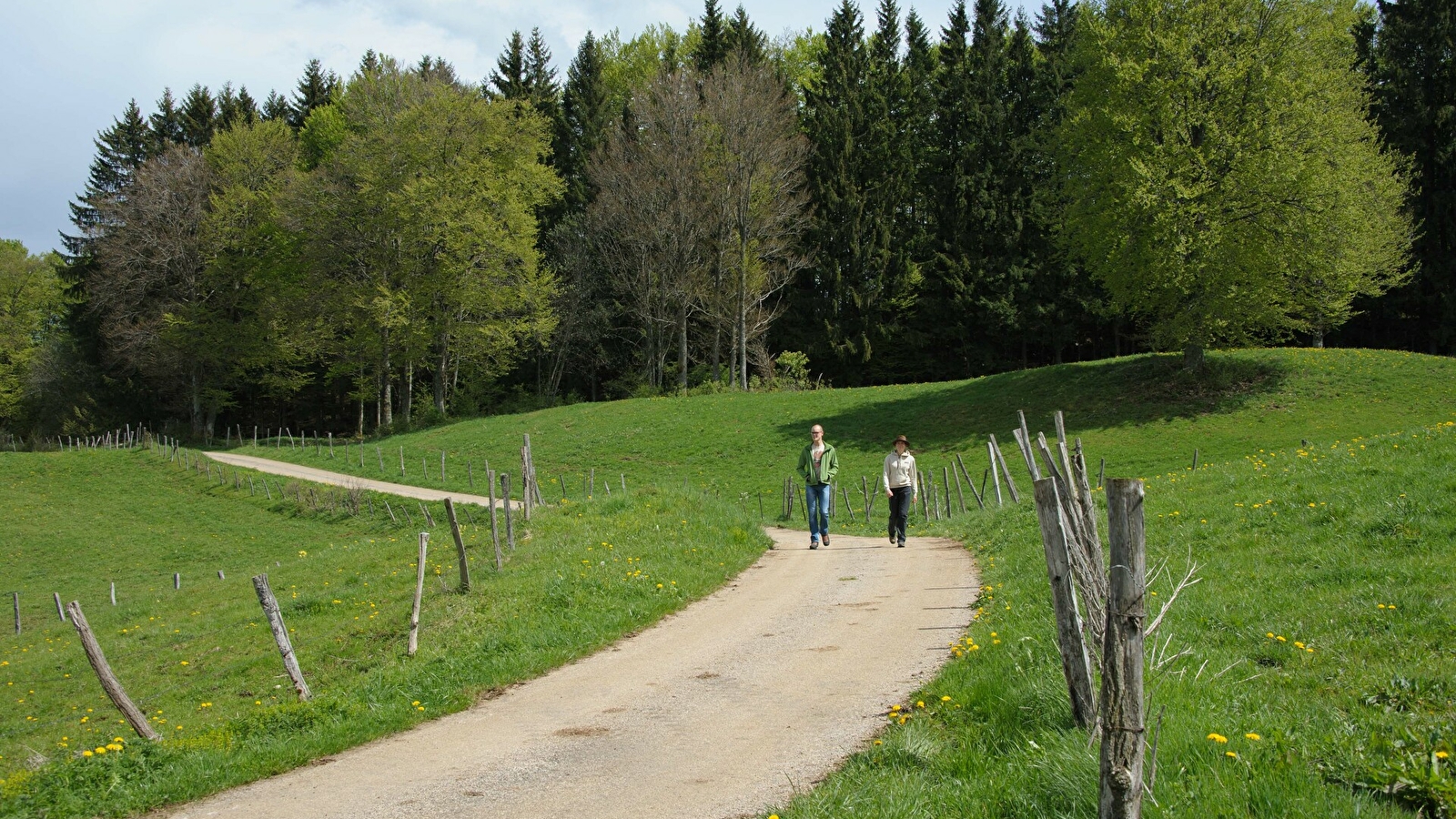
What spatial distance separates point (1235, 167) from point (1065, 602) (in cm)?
3439

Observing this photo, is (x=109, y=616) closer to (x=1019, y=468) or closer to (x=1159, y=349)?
(x=1019, y=468)

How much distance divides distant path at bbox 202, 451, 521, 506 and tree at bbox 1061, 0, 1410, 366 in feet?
83.1

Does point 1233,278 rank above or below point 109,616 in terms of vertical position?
above

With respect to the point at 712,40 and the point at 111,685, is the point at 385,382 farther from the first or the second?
the point at 111,685

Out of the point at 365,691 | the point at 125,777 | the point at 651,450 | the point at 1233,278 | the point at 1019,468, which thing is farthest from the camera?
the point at 651,450

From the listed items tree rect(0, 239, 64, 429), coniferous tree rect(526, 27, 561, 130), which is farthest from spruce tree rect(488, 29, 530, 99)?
tree rect(0, 239, 64, 429)

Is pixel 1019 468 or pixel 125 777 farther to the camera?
pixel 1019 468

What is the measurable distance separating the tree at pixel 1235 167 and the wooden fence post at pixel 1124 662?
107 feet

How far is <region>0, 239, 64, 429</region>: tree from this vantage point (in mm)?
70500

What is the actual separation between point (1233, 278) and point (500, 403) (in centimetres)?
4309

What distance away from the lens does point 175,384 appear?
65.1 meters

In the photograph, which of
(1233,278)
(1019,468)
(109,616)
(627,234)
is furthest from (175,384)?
(1233,278)

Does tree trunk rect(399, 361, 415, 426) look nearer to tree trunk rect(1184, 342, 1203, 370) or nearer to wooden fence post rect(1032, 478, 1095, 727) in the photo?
tree trunk rect(1184, 342, 1203, 370)

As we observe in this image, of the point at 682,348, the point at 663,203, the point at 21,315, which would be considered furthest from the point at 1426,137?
the point at 21,315
